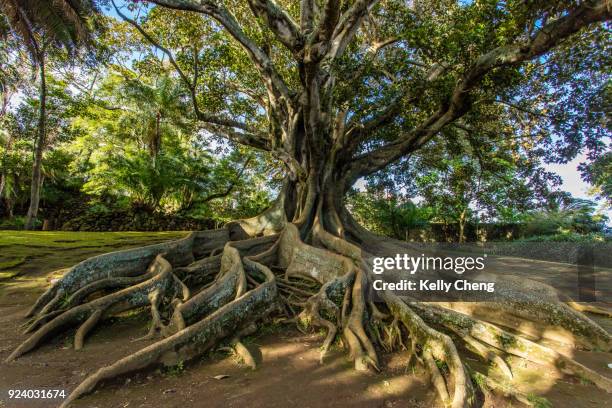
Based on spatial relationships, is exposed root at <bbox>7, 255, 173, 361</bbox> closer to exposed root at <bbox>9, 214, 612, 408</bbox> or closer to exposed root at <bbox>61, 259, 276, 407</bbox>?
exposed root at <bbox>9, 214, 612, 408</bbox>

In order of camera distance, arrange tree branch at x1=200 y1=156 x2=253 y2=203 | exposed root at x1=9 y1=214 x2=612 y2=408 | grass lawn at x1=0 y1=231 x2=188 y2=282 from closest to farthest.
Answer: exposed root at x1=9 y1=214 x2=612 y2=408 → grass lawn at x1=0 y1=231 x2=188 y2=282 → tree branch at x1=200 y1=156 x2=253 y2=203

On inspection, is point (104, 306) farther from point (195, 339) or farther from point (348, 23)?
point (348, 23)

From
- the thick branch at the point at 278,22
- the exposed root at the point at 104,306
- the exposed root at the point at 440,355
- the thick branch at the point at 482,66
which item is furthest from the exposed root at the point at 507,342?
the thick branch at the point at 278,22

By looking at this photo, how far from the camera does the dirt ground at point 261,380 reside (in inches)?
102

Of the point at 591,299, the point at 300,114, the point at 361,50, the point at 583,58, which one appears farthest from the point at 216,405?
the point at 361,50

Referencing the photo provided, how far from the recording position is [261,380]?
2898 mm

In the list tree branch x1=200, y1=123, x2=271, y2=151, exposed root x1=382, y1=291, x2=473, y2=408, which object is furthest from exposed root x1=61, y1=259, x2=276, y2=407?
tree branch x1=200, y1=123, x2=271, y2=151

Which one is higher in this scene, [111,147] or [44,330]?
[111,147]

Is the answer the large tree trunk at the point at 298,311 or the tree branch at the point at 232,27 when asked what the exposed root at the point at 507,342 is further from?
the tree branch at the point at 232,27

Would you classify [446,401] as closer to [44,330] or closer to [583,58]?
[44,330]

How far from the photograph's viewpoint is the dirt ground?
2.58 meters

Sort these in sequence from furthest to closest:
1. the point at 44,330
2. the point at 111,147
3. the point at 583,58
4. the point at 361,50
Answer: the point at 111,147
the point at 361,50
the point at 583,58
the point at 44,330

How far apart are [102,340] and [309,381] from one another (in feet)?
8.67

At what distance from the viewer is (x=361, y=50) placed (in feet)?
29.6
